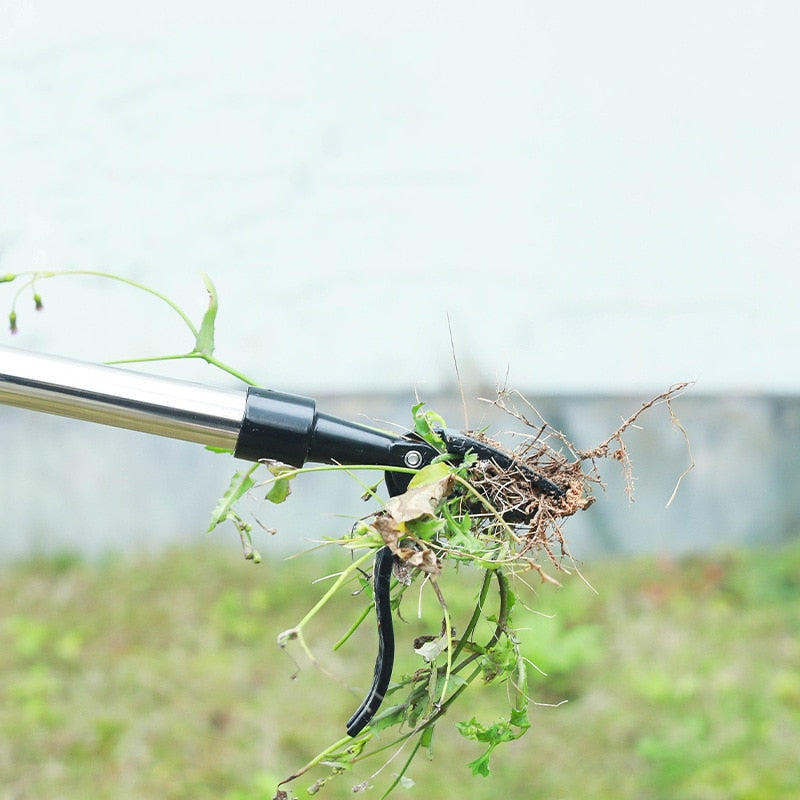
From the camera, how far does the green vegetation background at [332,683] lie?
166 centimetres

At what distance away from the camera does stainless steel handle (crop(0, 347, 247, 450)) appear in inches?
23.8

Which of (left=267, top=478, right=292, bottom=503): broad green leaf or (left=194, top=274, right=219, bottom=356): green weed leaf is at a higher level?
(left=194, top=274, right=219, bottom=356): green weed leaf

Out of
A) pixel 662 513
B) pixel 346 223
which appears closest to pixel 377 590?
pixel 346 223

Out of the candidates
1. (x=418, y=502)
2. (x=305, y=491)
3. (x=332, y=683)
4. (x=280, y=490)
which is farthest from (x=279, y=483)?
(x=305, y=491)

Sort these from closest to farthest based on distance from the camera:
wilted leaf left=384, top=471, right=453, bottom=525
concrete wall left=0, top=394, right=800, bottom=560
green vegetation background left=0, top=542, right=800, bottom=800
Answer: wilted leaf left=384, top=471, right=453, bottom=525 → green vegetation background left=0, top=542, right=800, bottom=800 → concrete wall left=0, top=394, right=800, bottom=560

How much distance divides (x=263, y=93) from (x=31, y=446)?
38.6 inches

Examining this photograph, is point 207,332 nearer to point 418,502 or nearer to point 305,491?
point 418,502

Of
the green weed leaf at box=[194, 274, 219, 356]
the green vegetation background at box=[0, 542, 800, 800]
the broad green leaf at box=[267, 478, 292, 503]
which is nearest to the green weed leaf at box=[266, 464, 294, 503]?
the broad green leaf at box=[267, 478, 292, 503]

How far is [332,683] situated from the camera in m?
1.86

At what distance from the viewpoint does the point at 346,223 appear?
1974 millimetres

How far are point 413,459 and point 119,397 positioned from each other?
0.20m

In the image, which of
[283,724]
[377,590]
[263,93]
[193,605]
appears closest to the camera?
[377,590]

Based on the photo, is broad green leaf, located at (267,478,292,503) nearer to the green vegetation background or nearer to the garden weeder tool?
the garden weeder tool

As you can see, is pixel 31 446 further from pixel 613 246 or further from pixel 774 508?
pixel 774 508
